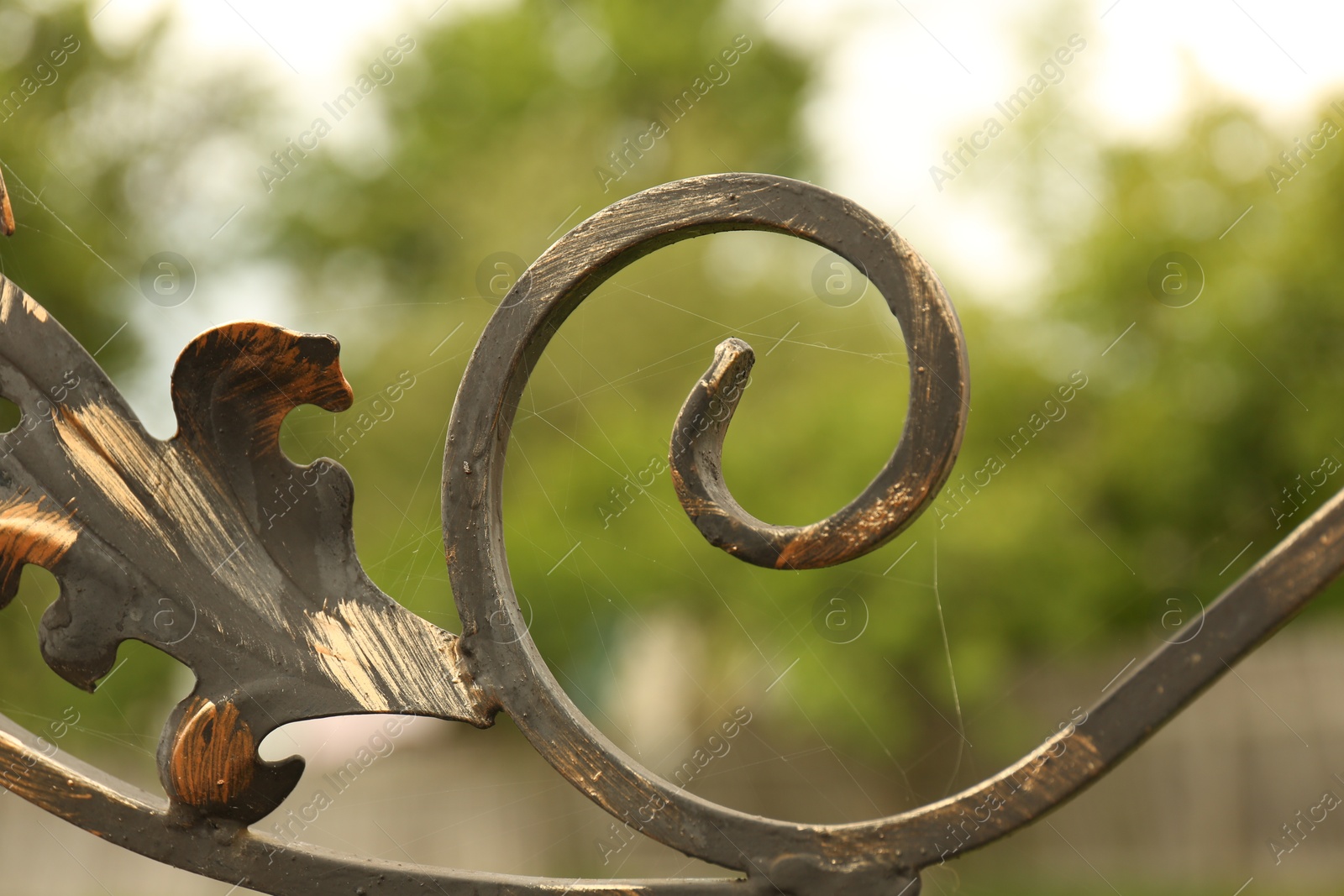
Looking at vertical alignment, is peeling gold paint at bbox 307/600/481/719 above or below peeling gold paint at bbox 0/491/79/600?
below

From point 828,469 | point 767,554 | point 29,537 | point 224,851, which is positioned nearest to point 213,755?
point 224,851

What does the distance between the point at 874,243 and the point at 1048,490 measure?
3.40m

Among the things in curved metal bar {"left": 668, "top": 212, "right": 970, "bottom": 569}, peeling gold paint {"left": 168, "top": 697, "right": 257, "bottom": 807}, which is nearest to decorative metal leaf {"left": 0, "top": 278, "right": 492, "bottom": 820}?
peeling gold paint {"left": 168, "top": 697, "right": 257, "bottom": 807}

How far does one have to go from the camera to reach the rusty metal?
57 centimetres

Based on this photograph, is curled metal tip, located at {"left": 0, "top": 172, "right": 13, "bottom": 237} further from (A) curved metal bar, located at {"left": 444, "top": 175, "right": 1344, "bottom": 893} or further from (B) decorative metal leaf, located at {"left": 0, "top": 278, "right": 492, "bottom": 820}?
(A) curved metal bar, located at {"left": 444, "top": 175, "right": 1344, "bottom": 893}

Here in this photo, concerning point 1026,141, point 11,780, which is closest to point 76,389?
point 11,780

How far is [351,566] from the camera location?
2.25 feet

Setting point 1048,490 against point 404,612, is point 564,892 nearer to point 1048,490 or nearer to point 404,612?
point 404,612

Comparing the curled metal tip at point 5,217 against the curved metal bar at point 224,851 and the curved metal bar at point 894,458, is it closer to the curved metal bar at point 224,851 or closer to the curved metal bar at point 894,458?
the curved metal bar at point 224,851

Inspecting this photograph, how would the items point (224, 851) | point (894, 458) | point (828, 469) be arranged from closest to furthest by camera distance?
1. point (894, 458)
2. point (224, 851)
3. point (828, 469)

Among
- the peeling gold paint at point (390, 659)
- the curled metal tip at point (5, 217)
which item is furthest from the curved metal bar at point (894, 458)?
the curled metal tip at point (5, 217)

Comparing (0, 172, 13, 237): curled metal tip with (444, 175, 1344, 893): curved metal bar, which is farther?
(0, 172, 13, 237): curled metal tip

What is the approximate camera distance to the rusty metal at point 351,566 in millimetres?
572

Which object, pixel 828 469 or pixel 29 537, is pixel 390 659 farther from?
pixel 828 469
